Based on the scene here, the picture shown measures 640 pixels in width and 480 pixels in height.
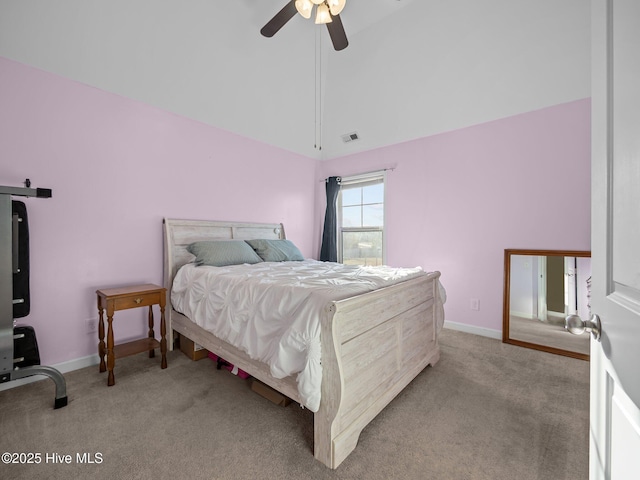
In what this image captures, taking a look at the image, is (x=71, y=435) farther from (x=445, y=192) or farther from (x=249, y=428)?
(x=445, y=192)

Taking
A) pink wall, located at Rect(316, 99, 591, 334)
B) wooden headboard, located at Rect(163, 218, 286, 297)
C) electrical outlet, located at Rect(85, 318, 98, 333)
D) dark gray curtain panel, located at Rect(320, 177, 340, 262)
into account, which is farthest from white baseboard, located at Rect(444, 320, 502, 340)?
electrical outlet, located at Rect(85, 318, 98, 333)

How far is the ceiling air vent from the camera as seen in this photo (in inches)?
161

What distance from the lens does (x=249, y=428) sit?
Result: 1.65 metres

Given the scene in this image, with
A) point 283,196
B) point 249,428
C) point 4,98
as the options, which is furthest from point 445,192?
point 4,98

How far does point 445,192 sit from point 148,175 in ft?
10.6

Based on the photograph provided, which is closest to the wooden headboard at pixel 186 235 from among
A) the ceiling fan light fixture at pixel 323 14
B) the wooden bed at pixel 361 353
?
the wooden bed at pixel 361 353

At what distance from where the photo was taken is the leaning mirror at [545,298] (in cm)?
266

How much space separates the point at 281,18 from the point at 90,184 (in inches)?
83.1

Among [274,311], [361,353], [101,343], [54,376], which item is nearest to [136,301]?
[101,343]

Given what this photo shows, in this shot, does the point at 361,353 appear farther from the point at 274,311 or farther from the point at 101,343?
the point at 101,343

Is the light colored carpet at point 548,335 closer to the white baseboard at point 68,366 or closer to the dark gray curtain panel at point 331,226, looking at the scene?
the dark gray curtain panel at point 331,226

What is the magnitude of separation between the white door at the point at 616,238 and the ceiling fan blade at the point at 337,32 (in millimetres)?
2109

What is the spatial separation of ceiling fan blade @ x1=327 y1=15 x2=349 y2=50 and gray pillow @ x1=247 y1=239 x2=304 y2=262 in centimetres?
211

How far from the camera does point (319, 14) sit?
2248 mm
